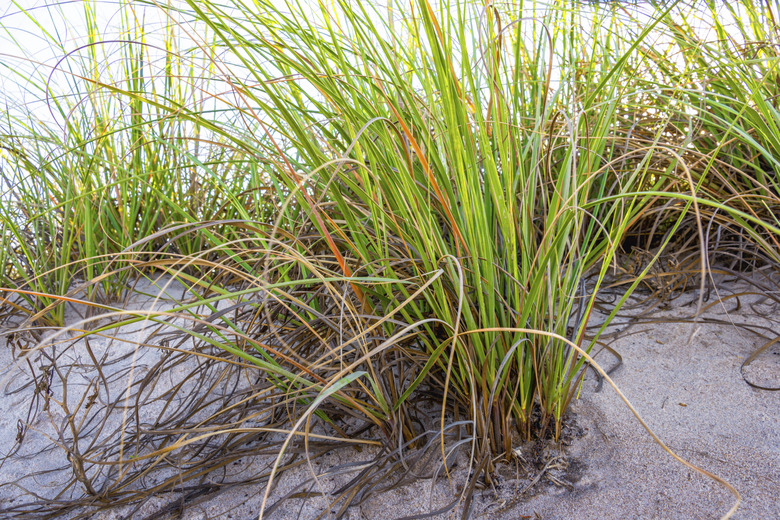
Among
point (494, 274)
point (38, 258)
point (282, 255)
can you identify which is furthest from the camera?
point (38, 258)

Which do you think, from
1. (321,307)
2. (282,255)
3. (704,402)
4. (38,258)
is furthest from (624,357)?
(38,258)

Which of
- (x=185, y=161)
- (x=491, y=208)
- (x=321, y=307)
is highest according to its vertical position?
(x=185, y=161)

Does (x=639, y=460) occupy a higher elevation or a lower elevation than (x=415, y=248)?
lower

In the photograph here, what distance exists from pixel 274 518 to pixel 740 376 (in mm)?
910

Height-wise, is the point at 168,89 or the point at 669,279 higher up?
the point at 168,89

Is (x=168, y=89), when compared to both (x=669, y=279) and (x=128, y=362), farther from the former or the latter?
(x=669, y=279)

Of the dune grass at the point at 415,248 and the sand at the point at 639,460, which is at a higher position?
the dune grass at the point at 415,248

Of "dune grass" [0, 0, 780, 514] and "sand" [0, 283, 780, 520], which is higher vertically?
"dune grass" [0, 0, 780, 514]

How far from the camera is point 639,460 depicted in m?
0.78

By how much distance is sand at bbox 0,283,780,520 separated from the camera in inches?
28.4

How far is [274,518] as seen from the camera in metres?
0.81

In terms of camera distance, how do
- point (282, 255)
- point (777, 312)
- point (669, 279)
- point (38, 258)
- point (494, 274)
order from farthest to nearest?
1. point (38, 258)
2. point (669, 279)
3. point (777, 312)
4. point (494, 274)
5. point (282, 255)

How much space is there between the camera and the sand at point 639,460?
0.72m

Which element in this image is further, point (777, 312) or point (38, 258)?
point (38, 258)
